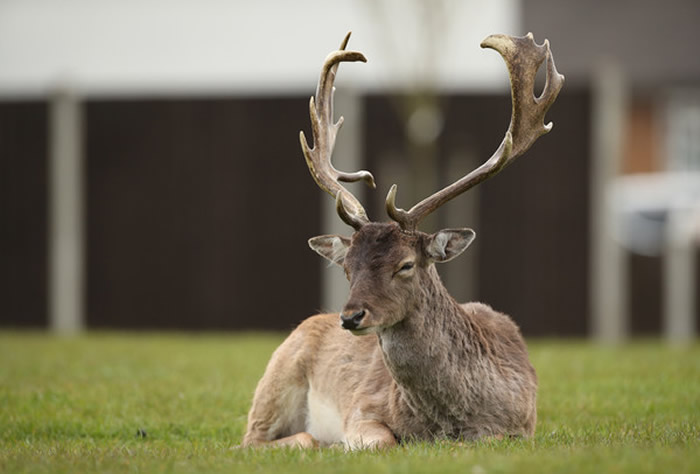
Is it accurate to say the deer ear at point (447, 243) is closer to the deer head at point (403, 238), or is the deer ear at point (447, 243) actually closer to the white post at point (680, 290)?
the deer head at point (403, 238)

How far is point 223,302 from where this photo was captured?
16.5 metres

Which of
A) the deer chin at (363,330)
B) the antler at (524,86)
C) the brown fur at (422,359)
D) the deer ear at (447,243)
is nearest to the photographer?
the deer chin at (363,330)

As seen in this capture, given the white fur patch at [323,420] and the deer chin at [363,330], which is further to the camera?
the white fur patch at [323,420]

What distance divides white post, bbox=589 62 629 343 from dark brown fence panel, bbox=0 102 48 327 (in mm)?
7840

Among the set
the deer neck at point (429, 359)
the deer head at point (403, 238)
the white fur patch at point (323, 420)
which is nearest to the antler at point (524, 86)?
the deer head at point (403, 238)

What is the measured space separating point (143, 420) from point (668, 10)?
862 inches

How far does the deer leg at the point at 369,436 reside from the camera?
268 inches

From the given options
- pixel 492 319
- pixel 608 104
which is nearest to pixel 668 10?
pixel 608 104

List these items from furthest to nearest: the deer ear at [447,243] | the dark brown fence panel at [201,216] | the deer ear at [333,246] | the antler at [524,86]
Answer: the dark brown fence panel at [201,216] → the antler at [524,86] → the deer ear at [333,246] → the deer ear at [447,243]

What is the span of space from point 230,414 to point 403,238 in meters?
2.63

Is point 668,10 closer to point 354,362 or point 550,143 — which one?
point 550,143

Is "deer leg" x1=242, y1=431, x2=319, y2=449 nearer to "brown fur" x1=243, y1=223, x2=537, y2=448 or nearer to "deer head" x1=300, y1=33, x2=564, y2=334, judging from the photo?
"brown fur" x1=243, y1=223, x2=537, y2=448

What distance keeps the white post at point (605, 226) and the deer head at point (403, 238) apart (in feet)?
27.6

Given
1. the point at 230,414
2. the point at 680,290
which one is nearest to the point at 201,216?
the point at 680,290
